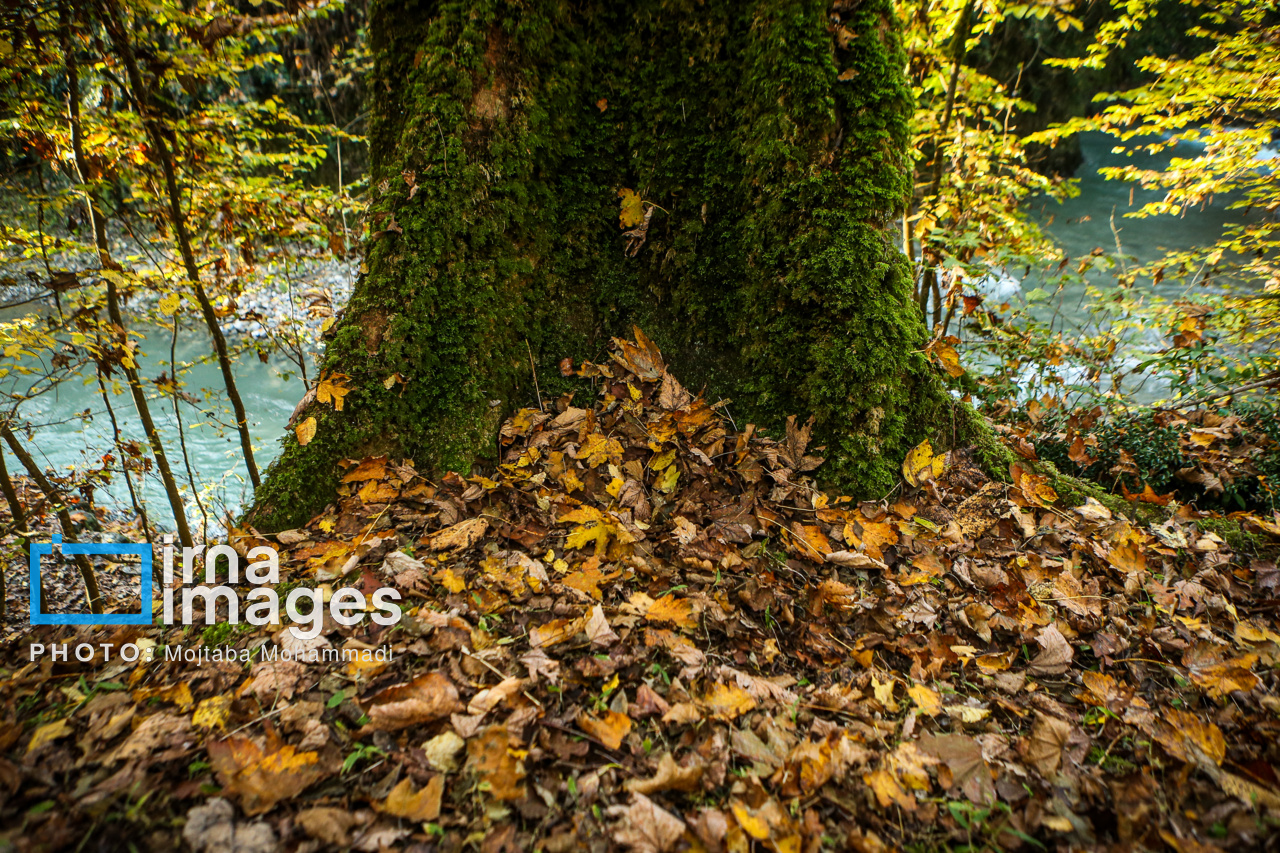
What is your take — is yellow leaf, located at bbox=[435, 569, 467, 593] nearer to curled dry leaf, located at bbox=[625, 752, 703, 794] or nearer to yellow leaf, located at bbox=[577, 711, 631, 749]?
yellow leaf, located at bbox=[577, 711, 631, 749]

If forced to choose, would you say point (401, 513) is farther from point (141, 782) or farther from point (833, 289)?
point (833, 289)

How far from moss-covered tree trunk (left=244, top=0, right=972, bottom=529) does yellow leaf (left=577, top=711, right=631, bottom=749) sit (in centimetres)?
137

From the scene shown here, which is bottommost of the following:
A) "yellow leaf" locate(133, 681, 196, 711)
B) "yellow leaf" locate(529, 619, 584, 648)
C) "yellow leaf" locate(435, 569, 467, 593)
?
"yellow leaf" locate(133, 681, 196, 711)

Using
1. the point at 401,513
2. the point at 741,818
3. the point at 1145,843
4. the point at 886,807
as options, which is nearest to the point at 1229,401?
the point at 1145,843

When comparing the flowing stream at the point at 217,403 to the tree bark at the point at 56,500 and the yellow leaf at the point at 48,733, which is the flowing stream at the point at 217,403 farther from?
the yellow leaf at the point at 48,733

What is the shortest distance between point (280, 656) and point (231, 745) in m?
0.34

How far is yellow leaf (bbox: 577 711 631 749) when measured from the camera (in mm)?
1473

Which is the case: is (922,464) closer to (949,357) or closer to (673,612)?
(949,357)

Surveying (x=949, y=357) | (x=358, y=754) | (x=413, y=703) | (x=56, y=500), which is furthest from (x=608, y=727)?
(x=56, y=500)

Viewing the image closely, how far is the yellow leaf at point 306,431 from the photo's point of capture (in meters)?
2.38

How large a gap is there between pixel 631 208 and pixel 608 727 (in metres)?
2.27

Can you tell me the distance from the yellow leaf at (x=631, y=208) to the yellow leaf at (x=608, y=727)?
85.8 inches

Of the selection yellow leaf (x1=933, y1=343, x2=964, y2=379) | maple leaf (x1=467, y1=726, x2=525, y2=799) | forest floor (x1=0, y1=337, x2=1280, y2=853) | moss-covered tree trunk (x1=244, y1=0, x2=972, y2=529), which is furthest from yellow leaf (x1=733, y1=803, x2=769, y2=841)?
yellow leaf (x1=933, y1=343, x2=964, y2=379)

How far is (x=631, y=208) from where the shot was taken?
272 cm
